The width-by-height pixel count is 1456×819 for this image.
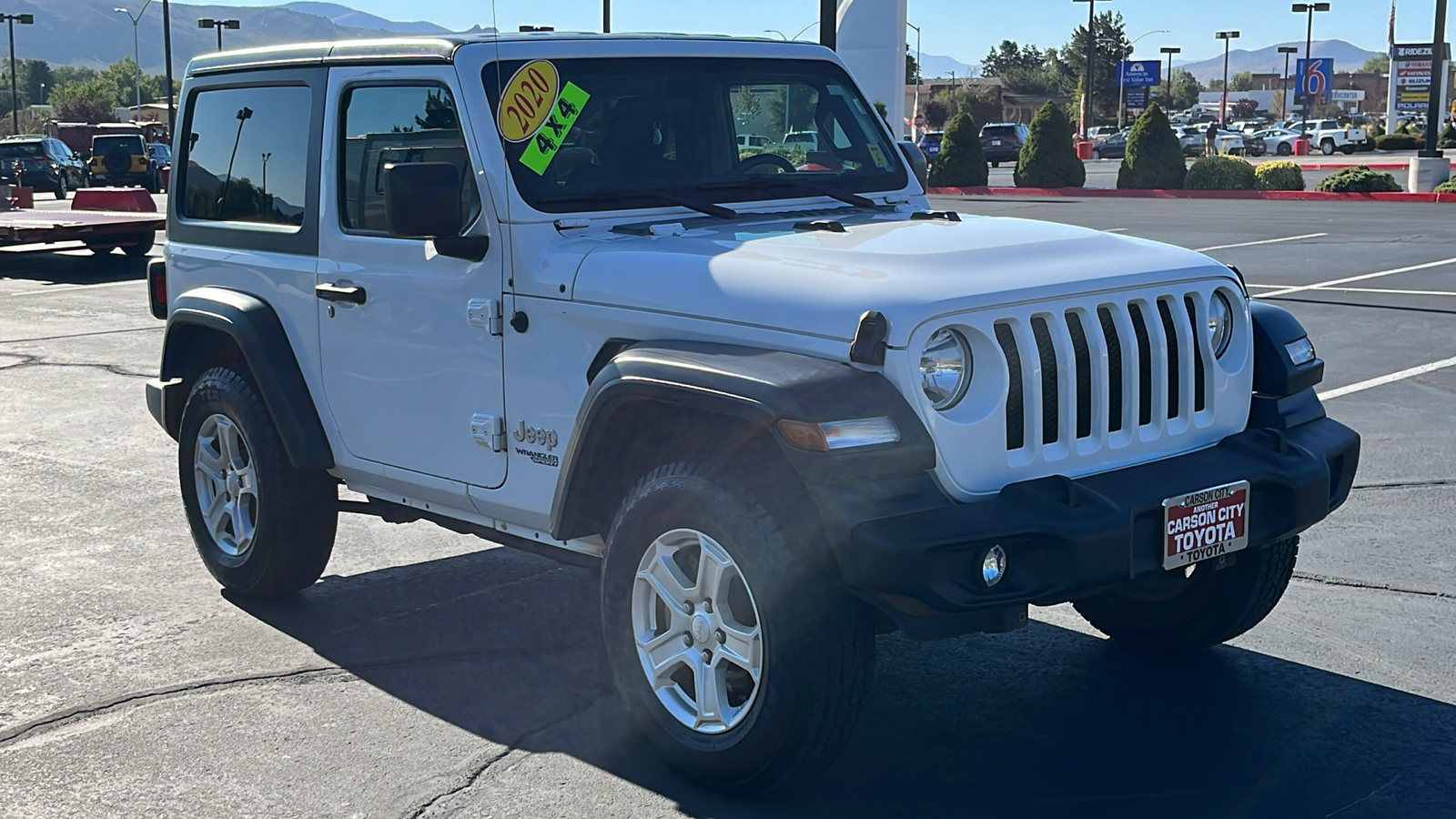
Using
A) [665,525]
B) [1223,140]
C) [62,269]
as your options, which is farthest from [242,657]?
[1223,140]

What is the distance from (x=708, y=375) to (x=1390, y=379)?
789 centimetres

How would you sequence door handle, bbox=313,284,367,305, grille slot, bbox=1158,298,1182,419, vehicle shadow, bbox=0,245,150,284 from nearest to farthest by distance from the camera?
→ 1. grille slot, bbox=1158,298,1182,419
2. door handle, bbox=313,284,367,305
3. vehicle shadow, bbox=0,245,150,284

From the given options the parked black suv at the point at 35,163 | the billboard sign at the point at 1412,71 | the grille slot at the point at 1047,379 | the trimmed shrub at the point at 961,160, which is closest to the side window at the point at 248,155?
the grille slot at the point at 1047,379

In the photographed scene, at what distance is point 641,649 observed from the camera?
4.34m

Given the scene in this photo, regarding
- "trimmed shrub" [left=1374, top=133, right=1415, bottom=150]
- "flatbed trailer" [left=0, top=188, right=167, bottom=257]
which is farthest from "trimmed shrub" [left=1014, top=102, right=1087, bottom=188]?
"trimmed shrub" [left=1374, top=133, right=1415, bottom=150]

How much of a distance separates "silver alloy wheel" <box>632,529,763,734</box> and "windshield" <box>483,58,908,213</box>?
1.31 meters

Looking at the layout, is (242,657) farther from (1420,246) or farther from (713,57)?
(1420,246)

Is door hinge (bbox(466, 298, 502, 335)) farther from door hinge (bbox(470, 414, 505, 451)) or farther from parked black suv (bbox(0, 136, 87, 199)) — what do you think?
parked black suv (bbox(0, 136, 87, 199))

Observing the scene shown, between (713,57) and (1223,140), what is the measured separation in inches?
2626

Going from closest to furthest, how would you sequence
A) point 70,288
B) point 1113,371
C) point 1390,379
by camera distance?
point 1113,371
point 1390,379
point 70,288

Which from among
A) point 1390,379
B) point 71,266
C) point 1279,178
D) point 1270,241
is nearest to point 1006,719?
point 1390,379

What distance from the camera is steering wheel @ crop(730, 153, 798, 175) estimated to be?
5410 millimetres

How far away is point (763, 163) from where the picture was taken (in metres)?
5.47

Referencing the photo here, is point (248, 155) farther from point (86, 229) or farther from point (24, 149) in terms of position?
point (24, 149)
